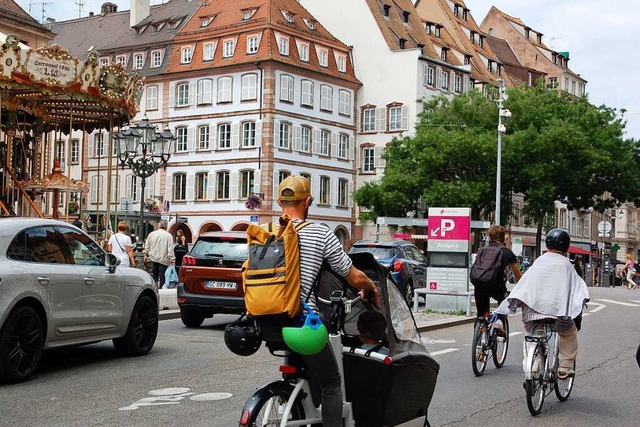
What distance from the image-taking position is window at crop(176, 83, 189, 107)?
215 feet

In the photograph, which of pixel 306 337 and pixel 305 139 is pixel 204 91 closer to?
pixel 305 139

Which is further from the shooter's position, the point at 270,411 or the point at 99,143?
the point at 99,143

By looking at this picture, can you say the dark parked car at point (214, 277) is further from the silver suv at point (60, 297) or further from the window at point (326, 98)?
the window at point (326, 98)

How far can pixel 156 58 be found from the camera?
225ft

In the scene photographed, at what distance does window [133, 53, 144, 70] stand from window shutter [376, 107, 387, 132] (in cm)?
1639

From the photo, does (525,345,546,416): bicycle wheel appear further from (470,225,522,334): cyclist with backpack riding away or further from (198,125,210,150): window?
(198,125,210,150): window

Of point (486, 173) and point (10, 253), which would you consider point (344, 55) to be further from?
point (10, 253)

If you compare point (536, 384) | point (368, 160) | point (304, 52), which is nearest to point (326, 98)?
point (304, 52)

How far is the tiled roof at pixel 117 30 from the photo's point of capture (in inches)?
2776

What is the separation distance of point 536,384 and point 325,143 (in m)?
57.0

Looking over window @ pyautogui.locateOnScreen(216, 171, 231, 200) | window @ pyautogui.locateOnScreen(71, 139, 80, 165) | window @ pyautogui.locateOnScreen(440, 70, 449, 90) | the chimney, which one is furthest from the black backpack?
the chimney

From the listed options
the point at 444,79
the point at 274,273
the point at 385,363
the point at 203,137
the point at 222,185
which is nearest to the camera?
the point at 274,273

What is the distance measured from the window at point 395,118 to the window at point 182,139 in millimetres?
13298

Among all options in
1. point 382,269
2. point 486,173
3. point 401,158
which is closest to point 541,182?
point 486,173
